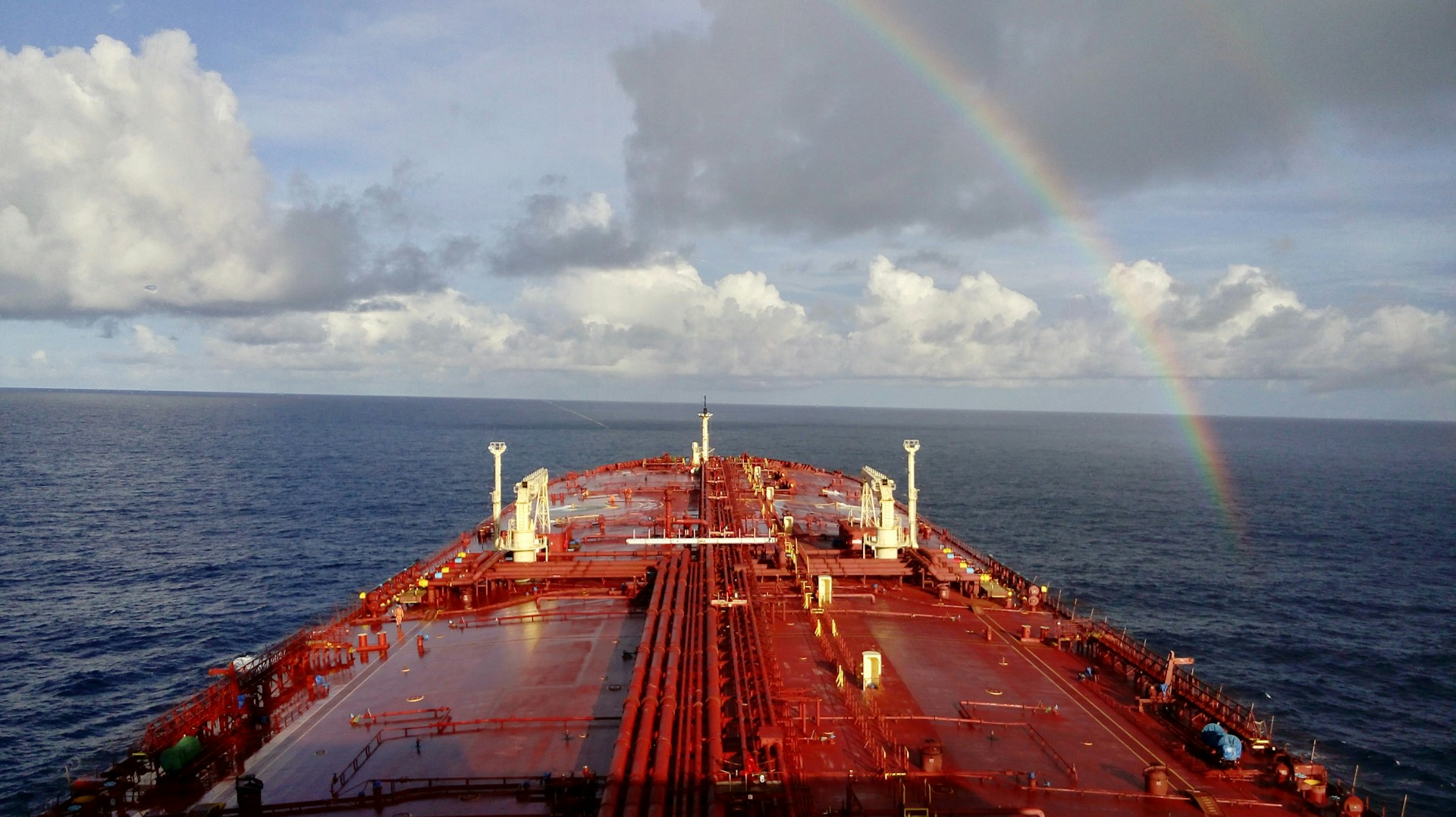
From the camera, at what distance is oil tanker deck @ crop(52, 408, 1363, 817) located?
998 inches

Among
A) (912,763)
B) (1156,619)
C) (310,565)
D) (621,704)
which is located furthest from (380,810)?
(310,565)

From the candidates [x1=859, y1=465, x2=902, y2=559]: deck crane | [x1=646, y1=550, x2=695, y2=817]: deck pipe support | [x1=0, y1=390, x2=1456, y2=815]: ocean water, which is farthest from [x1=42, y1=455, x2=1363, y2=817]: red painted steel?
[x1=0, y1=390, x2=1456, y2=815]: ocean water

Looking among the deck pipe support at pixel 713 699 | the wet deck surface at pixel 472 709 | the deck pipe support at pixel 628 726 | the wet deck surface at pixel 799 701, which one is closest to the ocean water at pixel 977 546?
the wet deck surface at pixel 472 709

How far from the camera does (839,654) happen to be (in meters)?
38.8

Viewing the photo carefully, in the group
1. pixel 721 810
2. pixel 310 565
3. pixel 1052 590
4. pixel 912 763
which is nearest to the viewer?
pixel 721 810

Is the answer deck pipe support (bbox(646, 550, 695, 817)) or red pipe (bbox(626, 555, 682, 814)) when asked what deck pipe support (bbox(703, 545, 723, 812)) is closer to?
deck pipe support (bbox(646, 550, 695, 817))

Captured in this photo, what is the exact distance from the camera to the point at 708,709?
28.3m

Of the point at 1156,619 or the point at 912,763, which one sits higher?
the point at 912,763

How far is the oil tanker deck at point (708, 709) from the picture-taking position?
25344mm

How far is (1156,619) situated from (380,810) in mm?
65386

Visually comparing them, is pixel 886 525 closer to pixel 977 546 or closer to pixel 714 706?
pixel 714 706

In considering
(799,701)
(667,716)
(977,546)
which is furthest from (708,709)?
(977,546)

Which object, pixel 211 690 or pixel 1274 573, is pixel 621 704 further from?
pixel 1274 573

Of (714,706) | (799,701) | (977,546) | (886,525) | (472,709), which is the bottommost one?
(977,546)
